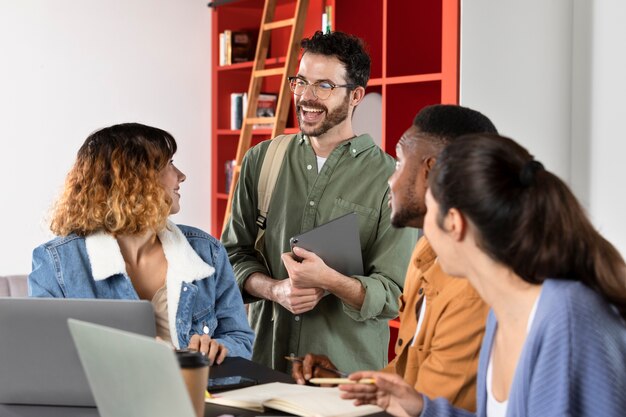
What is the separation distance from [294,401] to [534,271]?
56cm

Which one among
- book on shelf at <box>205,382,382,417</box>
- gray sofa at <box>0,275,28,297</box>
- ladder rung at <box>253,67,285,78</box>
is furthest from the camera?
ladder rung at <box>253,67,285,78</box>

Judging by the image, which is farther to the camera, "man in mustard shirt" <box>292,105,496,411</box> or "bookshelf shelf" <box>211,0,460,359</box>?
"bookshelf shelf" <box>211,0,460,359</box>

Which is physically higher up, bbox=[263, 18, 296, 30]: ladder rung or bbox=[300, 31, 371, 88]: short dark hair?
bbox=[263, 18, 296, 30]: ladder rung

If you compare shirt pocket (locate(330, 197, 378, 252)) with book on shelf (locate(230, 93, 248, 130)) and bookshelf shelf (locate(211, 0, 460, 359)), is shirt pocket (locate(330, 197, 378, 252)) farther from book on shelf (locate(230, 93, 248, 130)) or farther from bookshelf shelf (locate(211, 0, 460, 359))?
book on shelf (locate(230, 93, 248, 130))

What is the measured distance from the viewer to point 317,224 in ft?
9.03

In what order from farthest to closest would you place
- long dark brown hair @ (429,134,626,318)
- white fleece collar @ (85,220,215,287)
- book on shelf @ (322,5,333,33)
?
book on shelf @ (322,5,333,33)
white fleece collar @ (85,220,215,287)
long dark brown hair @ (429,134,626,318)

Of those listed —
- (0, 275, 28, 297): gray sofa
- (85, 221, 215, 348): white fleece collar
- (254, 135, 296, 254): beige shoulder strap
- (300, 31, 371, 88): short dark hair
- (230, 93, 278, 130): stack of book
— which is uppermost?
(300, 31, 371, 88): short dark hair

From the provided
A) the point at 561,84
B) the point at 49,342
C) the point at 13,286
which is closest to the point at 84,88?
the point at 13,286

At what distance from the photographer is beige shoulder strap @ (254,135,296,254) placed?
9.23 feet

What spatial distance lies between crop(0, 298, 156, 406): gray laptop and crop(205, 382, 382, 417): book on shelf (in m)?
0.21

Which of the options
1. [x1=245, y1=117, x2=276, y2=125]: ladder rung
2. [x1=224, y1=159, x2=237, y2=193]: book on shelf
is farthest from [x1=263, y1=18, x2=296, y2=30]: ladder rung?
[x1=224, y1=159, x2=237, y2=193]: book on shelf

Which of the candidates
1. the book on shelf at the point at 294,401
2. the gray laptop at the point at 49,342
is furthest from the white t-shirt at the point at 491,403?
the gray laptop at the point at 49,342

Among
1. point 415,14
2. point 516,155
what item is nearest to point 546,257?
point 516,155

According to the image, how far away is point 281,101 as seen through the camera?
5.50m
